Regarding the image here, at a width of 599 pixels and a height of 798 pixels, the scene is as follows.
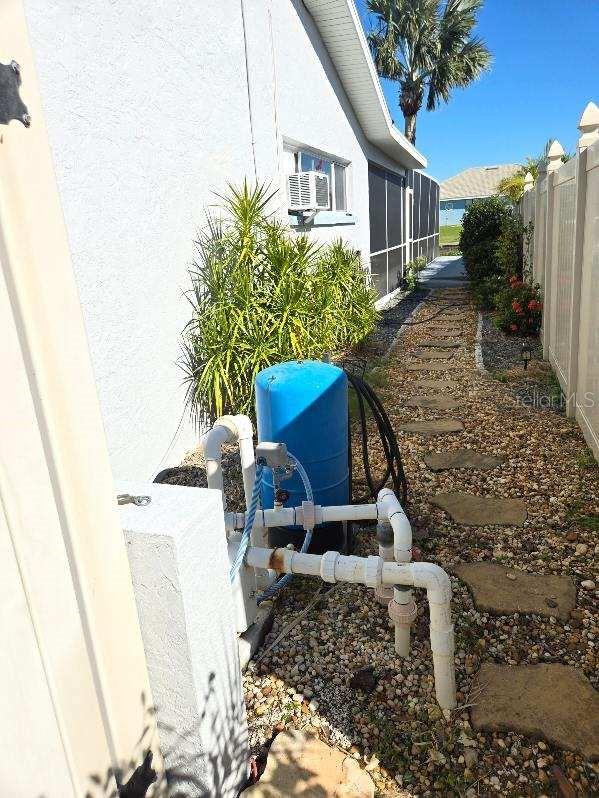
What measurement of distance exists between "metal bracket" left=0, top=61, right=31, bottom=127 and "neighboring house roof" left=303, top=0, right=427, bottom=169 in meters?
8.94

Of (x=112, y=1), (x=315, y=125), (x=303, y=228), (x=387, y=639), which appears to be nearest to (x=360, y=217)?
(x=315, y=125)

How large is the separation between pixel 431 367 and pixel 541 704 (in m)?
5.98

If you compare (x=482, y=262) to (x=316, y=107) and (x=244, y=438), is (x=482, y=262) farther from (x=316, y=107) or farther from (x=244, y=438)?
(x=244, y=438)

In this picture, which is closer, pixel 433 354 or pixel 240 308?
pixel 240 308

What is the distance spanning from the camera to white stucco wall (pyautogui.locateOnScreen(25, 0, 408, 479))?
3.81 metres

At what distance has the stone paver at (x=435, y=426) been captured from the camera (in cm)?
544

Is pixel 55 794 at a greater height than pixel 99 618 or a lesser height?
lesser

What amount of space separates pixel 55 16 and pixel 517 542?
4599 millimetres

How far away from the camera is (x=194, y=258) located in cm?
539

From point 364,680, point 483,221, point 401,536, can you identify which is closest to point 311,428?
point 401,536

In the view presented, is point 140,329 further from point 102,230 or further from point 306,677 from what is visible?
point 306,677

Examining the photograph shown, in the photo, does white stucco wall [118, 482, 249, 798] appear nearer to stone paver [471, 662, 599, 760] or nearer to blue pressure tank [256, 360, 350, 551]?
stone paver [471, 662, 599, 760]

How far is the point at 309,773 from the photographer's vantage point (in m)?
2.04

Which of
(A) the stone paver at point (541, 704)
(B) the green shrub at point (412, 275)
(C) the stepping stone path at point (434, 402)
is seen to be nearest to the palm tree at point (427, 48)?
(B) the green shrub at point (412, 275)
